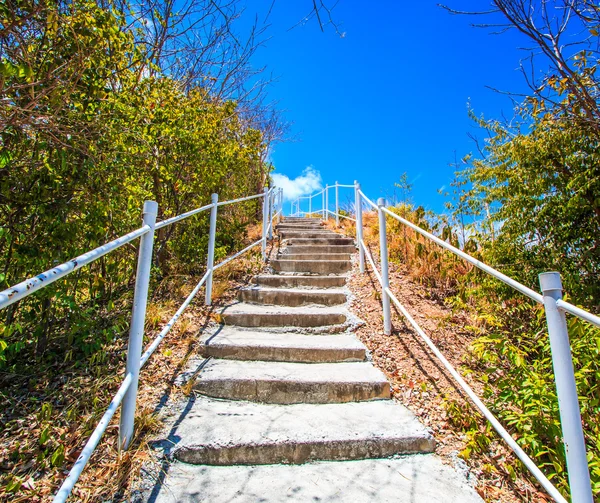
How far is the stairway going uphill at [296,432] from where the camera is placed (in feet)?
5.33

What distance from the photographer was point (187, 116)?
340cm

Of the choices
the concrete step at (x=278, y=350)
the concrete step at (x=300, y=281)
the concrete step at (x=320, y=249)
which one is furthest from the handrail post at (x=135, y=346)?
the concrete step at (x=320, y=249)

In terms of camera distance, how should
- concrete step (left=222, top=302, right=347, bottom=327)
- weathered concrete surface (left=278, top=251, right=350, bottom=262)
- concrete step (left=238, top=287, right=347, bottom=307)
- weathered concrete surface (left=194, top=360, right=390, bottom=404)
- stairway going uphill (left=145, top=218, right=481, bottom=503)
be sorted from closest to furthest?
1. stairway going uphill (left=145, top=218, right=481, bottom=503)
2. weathered concrete surface (left=194, top=360, right=390, bottom=404)
3. concrete step (left=222, top=302, right=347, bottom=327)
4. concrete step (left=238, top=287, right=347, bottom=307)
5. weathered concrete surface (left=278, top=251, right=350, bottom=262)

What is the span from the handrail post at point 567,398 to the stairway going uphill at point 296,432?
593mm

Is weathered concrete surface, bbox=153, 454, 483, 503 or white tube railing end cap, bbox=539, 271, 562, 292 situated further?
weathered concrete surface, bbox=153, 454, 483, 503

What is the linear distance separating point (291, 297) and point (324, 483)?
2268 mm

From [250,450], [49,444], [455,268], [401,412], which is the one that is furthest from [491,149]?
[49,444]

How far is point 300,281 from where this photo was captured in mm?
4410

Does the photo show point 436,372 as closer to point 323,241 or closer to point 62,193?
point 62,193

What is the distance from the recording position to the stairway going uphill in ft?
5.33

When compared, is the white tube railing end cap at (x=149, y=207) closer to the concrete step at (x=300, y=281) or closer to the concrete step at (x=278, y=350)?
the concrete step at (x=278, y=350)

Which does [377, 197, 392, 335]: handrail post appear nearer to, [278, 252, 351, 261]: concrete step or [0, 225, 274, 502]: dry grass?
[0, 225, 274, 502]: dry grass

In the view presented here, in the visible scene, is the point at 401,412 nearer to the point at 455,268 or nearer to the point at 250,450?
the point at 250,450

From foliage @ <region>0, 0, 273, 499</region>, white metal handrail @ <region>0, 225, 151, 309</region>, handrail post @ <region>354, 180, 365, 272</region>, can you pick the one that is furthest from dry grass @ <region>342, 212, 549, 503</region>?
white metal handrail @ <region>0, 225, 151, 309</region>
